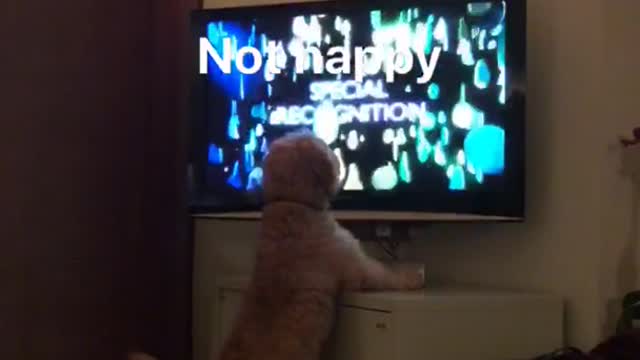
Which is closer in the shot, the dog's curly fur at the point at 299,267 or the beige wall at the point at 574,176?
the dog's curly fur at the point at 299,267

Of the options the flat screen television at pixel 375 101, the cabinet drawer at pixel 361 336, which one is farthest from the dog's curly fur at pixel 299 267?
the flat screen television at pixel 375 101

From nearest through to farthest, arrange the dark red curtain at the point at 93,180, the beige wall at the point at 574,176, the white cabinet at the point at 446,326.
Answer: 1. the white cabinet at the point at 446,326
2. the beige wall at the point at 574,176
3. the dark red curtain at the point at 93,180

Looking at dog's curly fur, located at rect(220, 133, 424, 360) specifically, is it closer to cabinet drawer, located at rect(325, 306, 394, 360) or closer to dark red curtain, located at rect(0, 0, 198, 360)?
cabinet drawer, located at rect(325, 306, 394, 360)

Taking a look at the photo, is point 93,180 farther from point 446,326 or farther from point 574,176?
point 574,176

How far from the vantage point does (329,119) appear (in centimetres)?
282

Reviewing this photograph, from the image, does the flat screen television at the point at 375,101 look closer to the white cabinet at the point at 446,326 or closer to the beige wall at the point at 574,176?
the beige wall at the point at 574,176

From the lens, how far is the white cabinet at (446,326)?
231cm

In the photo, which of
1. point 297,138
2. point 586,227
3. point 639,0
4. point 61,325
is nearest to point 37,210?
point 61,325

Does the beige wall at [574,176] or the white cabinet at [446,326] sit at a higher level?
the beige wall at [574,176]

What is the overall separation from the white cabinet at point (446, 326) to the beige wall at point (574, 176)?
0.14 metres

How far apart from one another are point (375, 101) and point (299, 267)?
0.60 meters

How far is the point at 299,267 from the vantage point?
2.42 m

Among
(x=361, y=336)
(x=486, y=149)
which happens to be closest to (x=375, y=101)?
(x=486, y=149)

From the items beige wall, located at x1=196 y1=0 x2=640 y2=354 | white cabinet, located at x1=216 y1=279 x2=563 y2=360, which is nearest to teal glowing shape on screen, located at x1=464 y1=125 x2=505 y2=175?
beige wall, located at x1=196 y1=0 x2=640 y2=354
